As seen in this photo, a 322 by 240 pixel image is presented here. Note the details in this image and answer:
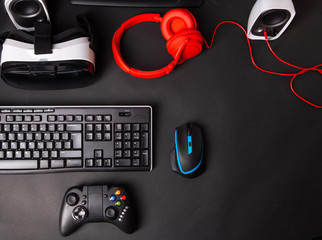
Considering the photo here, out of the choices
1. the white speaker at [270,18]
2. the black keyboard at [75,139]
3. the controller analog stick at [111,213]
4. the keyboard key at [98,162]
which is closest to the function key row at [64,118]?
the black keyboard at [75,139]

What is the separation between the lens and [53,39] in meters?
0.68

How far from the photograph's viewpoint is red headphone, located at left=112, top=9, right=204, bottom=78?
0.68m

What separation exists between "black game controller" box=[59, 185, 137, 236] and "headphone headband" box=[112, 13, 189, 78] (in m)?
0.27

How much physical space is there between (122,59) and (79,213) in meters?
0.37

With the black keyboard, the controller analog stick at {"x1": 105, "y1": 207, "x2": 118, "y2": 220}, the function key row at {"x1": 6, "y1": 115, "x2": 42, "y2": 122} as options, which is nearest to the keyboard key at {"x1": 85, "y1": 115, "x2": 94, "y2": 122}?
the black keyboard

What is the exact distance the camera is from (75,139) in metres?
0.70

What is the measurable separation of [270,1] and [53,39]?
1.66ft

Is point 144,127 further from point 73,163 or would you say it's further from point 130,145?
point 73,163

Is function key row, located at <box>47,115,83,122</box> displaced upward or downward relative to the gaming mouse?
upward

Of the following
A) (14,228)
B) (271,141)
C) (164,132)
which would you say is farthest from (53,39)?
(271,141)

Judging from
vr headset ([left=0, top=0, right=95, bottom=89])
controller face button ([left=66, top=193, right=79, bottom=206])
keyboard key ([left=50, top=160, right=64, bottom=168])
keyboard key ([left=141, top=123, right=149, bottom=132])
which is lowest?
controller face button ([left=66, top=193, right=79, bottom=206])

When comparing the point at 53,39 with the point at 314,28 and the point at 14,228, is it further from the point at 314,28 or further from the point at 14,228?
the point at 314,28

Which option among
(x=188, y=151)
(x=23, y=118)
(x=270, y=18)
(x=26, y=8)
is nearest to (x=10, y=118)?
(x=23, y=118)

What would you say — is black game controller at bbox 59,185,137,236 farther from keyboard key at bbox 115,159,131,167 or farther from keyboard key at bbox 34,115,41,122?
keyboard key at bbox 34,115,41,122
